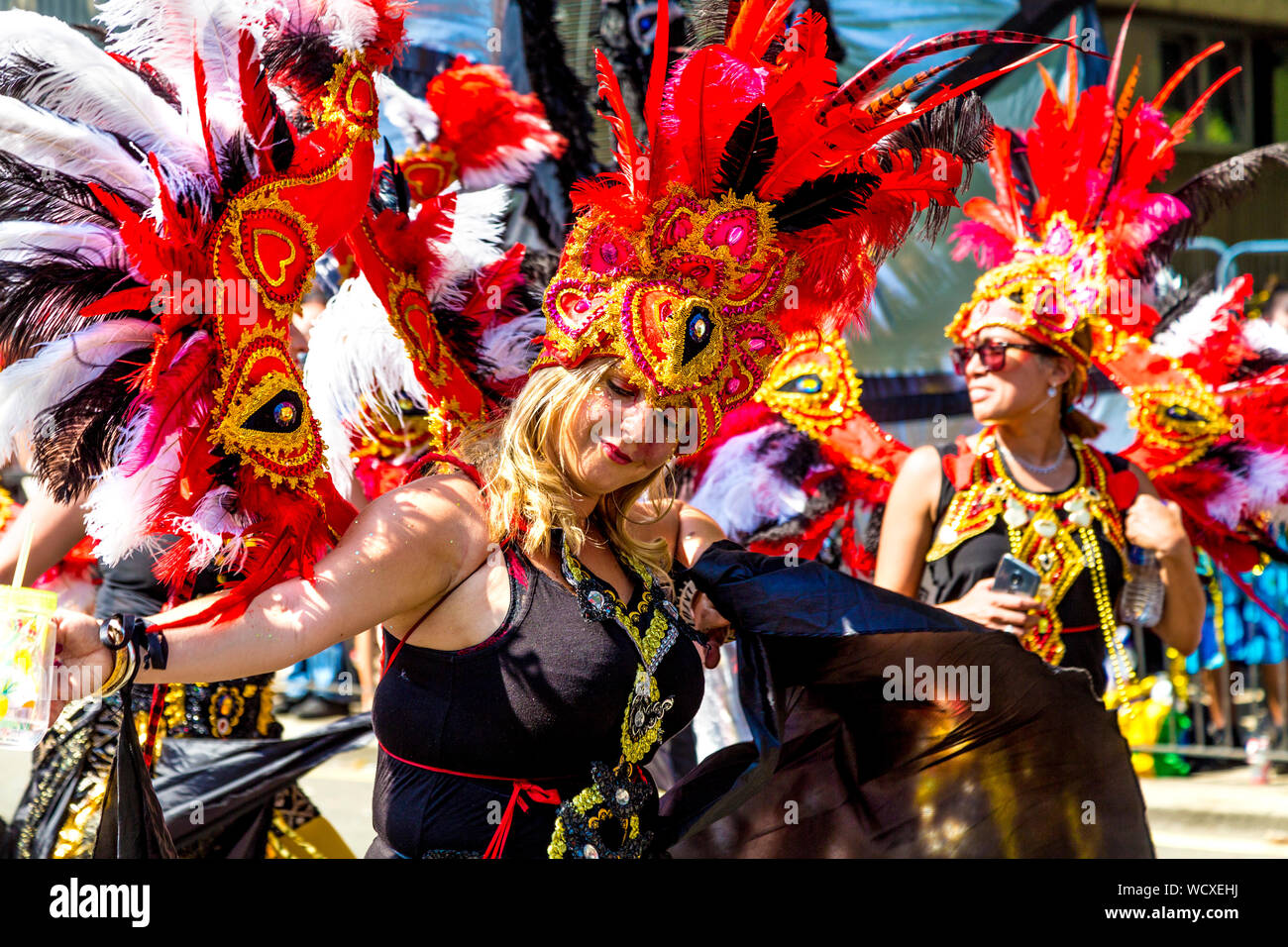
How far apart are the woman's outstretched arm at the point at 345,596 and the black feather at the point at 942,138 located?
40.1 inches

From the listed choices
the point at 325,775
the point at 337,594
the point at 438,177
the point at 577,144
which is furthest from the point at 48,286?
the point at 325,775

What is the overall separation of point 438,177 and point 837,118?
134 centimetres

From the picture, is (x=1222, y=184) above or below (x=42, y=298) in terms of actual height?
above

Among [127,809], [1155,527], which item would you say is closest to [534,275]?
→ [127,809]

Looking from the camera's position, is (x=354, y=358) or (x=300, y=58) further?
(x=354, y=358)

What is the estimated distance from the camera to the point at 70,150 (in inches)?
67.6

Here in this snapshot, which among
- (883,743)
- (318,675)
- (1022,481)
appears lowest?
(318,675)

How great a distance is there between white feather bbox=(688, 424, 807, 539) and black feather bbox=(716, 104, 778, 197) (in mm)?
1636

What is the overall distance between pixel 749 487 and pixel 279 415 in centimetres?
206

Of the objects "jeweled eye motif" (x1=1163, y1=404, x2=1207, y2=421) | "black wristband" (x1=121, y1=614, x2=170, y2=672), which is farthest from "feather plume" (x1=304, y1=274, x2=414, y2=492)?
"jeweled eye motif" (x1=1163, y1=404, x2=1207, y2=421)

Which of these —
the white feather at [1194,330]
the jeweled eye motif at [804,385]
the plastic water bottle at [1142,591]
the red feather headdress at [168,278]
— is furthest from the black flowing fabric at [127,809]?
the white feather at [1194,330]

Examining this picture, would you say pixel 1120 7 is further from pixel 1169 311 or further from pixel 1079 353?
pixel 1079 353

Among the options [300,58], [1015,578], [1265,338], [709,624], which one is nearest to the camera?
[300,58]

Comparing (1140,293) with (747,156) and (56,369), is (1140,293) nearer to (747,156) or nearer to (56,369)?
(747,156)
